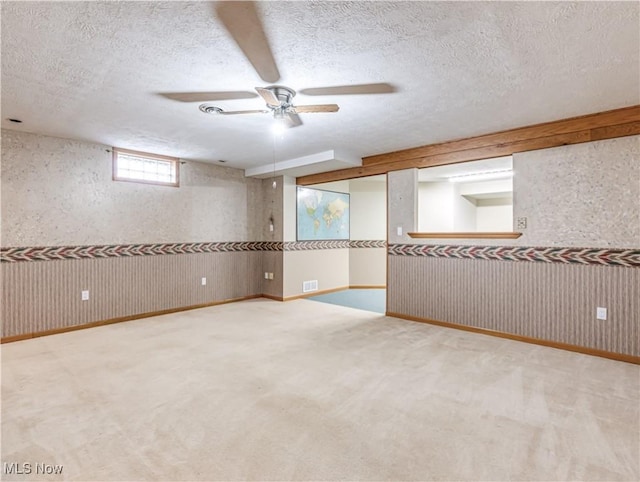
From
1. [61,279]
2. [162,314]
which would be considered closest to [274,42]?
[61,279]

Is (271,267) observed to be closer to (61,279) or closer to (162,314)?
(162,314)

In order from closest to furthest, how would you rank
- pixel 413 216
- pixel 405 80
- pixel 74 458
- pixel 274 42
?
pixel 74 458 → pixel 274 42 → pixel 405 80 → pixel 413 216

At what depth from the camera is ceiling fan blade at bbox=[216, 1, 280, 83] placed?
177 centimetres

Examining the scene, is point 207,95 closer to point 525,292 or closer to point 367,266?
point 525,292

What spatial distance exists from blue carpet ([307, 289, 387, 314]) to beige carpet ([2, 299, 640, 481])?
1865 millimetres

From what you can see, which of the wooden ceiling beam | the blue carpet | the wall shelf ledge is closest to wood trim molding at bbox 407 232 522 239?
the wall shelf ledge

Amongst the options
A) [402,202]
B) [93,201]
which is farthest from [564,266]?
[93,201]

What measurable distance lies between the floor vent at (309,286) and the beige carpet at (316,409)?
8.92ft

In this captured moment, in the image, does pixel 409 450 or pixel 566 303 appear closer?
pixel 409 450

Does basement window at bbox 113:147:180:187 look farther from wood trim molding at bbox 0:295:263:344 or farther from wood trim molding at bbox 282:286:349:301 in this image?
wood trim molding at bbox 282:286:349:301

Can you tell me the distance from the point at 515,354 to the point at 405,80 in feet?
9.26

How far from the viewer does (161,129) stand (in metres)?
3.84

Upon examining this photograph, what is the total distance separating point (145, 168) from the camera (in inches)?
200

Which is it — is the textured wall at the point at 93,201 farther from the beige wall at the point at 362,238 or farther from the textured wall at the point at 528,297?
the textured wall at the point at 528,297
